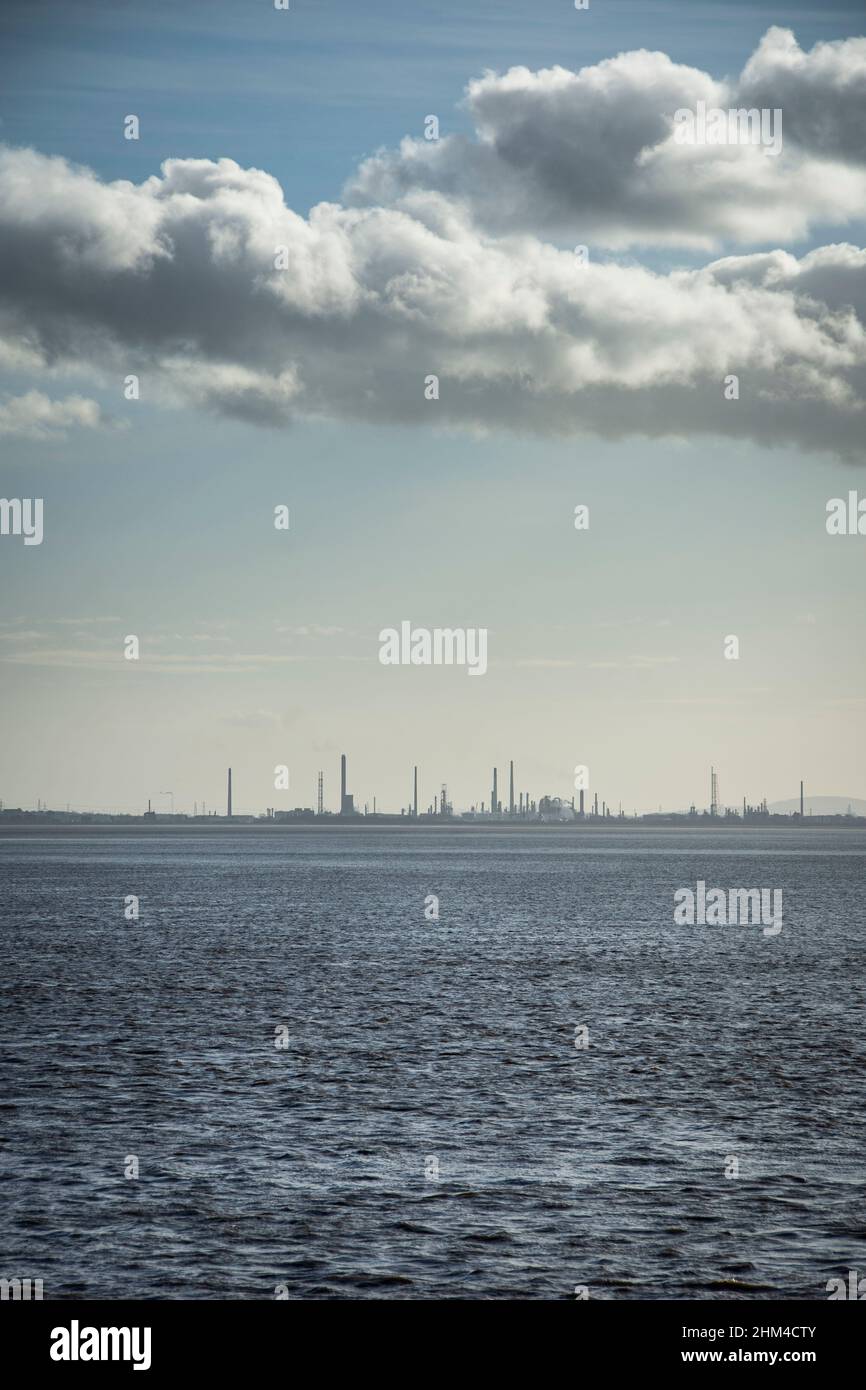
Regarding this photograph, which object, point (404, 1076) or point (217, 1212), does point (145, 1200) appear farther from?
point (404, 1076)

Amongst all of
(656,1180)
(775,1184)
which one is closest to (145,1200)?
(656,1180)

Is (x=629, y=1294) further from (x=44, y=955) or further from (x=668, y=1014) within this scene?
(x=44, y=955)

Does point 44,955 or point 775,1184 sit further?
point 44,955

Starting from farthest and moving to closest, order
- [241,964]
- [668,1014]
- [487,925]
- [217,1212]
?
[487,925], [241,964], [668,1014], [217,1212]

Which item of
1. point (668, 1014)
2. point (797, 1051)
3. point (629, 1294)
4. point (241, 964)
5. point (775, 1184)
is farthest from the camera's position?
point (241, 964)

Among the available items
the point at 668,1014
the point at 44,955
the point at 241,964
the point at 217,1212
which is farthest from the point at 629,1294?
the point at 44,955

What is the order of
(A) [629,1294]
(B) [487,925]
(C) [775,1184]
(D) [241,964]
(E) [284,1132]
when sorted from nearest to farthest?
(A) [629,1294]
(C) [775,1184]
(E) [284,1132]
(D) [241,964]
(B) [487,925]
